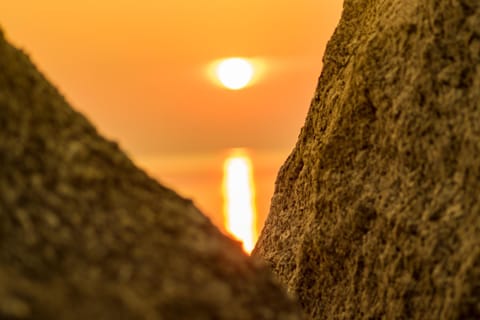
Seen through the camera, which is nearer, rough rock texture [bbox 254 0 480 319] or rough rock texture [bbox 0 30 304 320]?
rough rock texture [bbox 0 30 304 320]

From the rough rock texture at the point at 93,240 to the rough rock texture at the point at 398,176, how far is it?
1018 millimetres

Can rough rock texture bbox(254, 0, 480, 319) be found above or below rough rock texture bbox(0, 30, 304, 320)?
above

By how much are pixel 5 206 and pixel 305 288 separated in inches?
100

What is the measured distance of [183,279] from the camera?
151 inches

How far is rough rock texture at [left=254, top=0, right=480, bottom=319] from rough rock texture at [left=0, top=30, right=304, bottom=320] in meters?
1.02

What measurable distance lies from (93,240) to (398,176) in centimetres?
187

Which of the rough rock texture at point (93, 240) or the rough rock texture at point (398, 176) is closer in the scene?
the rough rock texture at point (93, 240)

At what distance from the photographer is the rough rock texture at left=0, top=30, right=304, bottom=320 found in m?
3.57

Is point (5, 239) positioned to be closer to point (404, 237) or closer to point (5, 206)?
point (5, 206)

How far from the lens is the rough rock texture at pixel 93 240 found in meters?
3.57

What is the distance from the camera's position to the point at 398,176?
5262mm

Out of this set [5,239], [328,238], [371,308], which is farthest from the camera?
[328,238]

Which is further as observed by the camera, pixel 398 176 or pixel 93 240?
pixel 398 176

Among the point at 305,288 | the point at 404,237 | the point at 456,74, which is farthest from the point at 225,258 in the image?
the point at 305,288
